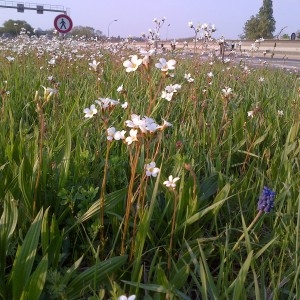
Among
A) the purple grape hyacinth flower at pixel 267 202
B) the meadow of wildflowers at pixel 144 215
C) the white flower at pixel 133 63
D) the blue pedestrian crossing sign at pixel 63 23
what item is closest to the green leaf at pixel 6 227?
the meadow of wildflowers at pixel 144 215

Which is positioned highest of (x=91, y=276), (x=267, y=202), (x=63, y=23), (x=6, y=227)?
(x=63, y=23)

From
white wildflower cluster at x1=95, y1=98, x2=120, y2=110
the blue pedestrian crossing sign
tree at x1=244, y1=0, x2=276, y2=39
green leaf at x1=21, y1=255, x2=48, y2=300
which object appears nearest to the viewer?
green leaf at x1=21, y1=255, x2=48, y2=300

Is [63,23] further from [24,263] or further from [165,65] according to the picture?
[24,263]

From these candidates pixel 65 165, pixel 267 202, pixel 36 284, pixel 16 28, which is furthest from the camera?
pixel 16 28

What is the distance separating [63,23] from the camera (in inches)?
340

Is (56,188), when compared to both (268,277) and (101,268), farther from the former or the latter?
(268,277)

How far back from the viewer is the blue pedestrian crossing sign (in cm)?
854

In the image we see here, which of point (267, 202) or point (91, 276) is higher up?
point (267, 202)

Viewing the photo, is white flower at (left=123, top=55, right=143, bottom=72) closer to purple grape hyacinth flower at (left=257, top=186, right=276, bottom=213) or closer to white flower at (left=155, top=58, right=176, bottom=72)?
white flower at (left=155, top=58, right=176, bottom=72)

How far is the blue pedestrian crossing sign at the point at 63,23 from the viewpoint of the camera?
854cm

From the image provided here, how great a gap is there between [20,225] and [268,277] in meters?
0.86

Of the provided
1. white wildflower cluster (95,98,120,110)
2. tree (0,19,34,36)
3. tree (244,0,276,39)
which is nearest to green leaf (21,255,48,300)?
white wildflower cluster (95,98,120,110)

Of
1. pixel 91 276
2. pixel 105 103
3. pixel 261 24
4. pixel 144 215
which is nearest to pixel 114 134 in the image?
pixel 105 103

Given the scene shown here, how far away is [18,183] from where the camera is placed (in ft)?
4.88
